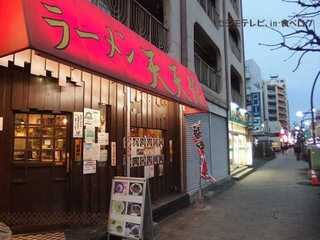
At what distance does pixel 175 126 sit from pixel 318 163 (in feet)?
35.5

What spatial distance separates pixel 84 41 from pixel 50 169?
2841 mm

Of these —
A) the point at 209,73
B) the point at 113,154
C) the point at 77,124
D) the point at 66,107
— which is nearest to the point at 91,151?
the point at 77,124

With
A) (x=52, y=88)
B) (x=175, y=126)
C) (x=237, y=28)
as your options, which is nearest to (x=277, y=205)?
(x=175, y=126)

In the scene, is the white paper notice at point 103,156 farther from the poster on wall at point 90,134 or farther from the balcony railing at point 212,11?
the balcony railing at point 212,11

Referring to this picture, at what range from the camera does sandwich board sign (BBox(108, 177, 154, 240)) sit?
6766 mm

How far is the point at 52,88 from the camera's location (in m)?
7.27

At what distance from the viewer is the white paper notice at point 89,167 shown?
7676 mm

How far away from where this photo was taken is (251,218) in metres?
9.94

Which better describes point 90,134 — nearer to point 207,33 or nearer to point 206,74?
point 206,74

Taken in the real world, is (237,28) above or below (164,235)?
above

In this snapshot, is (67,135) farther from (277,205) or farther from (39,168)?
(277,205)

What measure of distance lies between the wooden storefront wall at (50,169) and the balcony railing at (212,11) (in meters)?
10.3

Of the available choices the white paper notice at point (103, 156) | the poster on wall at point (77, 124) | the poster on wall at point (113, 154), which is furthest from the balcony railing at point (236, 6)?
the poster on wall at point (77, 124)

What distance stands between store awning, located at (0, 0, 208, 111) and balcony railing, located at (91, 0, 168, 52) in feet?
4.68
